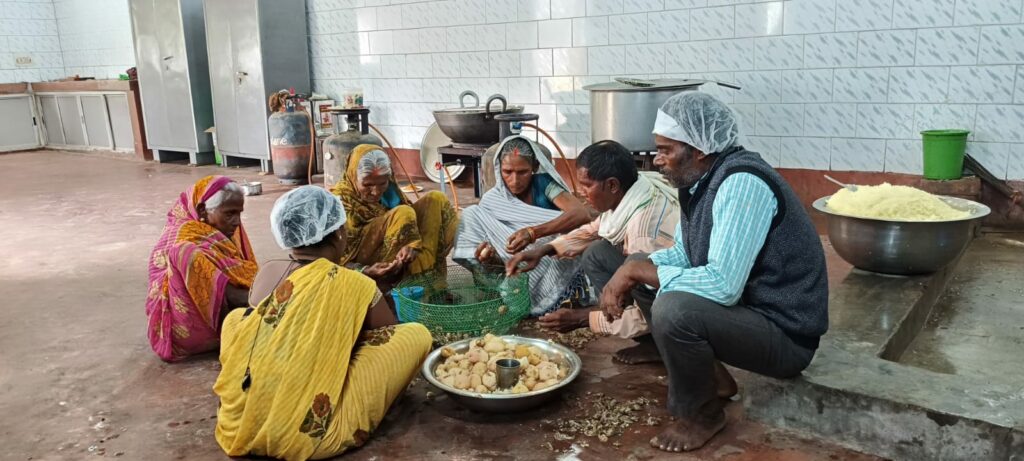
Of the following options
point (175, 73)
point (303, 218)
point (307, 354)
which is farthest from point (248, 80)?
point (307, 354)

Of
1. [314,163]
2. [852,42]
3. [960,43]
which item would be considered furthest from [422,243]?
[314,163]

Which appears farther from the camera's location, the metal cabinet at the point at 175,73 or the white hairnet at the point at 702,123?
the metal cabinet at the point at 175,73

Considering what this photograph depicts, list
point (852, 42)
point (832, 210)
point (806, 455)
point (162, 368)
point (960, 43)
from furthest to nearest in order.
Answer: point (852, 42)
point (960, 43)
point (832, 210)
point (162, 368)
point (806, 455)

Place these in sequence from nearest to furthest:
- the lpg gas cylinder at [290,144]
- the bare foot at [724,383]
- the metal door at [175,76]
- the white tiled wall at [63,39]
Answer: the bare foot at [724,383], the lpg gas cylinder at [290,144], the metal door at [175,76], the white tiled wall at [63,39]

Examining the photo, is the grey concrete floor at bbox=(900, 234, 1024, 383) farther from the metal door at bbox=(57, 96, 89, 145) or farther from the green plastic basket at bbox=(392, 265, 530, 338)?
the metal door at bbox=(57, 96, 89, 145)

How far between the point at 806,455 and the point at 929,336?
1387mm

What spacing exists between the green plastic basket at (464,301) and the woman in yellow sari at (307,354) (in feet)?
2.12

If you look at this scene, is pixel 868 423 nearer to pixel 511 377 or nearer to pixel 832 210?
pixel 511 377

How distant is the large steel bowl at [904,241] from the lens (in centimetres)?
315

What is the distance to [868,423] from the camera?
2188 mm

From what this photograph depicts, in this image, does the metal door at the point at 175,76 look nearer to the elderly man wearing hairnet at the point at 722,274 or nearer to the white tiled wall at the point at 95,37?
the white tiled wall at the point at 95,37

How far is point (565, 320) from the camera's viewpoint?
3227mm

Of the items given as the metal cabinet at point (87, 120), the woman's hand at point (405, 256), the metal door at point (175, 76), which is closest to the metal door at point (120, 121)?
the metal cabinet at point (87, 120)

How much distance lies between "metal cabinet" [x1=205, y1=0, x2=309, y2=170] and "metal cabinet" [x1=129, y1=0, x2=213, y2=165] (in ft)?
1.68
